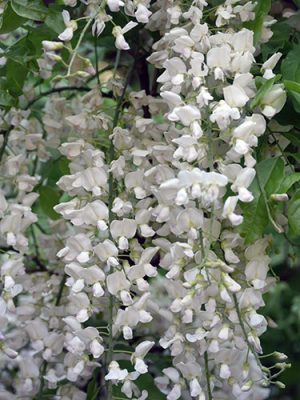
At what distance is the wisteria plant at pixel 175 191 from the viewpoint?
0.82 meters

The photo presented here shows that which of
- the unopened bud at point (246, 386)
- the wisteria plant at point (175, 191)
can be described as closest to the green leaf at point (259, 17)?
the wisteria plant at point (175, 191)

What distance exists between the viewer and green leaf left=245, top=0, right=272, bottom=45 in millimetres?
895

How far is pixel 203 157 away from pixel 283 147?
0.14m

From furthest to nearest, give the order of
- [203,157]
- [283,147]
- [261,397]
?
[261,397] → [283,147] → [203,157]

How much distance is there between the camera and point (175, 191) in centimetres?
78

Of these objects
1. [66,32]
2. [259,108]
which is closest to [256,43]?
[259,108]

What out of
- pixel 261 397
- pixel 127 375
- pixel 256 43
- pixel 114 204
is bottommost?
pixel 261 397

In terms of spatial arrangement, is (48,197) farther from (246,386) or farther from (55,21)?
(246,386)

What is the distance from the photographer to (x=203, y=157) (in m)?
0.82

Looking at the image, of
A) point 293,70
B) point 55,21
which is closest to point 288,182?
point 293,70

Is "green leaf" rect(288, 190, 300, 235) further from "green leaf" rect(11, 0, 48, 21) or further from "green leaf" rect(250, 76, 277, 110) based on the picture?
"green leaf" rect(11, 0, 48, 21)

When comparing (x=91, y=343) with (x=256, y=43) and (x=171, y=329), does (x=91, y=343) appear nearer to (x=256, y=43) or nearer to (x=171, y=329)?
(x=171, y=329)

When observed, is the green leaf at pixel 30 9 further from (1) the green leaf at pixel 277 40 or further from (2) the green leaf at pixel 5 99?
(1) the green leaf at pixel 277 40

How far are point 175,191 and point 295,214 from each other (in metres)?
0.13
